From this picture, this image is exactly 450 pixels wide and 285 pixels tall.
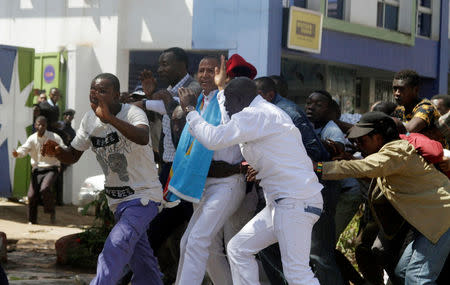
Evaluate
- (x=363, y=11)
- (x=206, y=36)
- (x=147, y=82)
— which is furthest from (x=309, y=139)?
(x=363, y=11)

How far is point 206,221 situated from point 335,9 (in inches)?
523

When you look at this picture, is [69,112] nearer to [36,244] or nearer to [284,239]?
[36,244]

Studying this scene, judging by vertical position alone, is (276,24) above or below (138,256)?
above

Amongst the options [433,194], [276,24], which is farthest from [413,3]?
[433,194]

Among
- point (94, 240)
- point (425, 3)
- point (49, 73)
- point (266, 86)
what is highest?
point (425, 3)

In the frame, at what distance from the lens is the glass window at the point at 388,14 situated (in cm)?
2042

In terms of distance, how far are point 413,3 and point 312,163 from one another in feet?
52.2

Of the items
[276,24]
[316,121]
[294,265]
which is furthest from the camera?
[276,24]

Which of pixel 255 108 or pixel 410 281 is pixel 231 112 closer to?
pixel 255 108

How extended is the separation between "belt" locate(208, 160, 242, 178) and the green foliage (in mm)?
2969

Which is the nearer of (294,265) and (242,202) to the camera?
(294,265)

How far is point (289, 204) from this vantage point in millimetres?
5789

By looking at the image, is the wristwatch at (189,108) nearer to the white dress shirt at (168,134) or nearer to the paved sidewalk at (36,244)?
the white dress shirt at (168,134)

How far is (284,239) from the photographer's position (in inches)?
228
